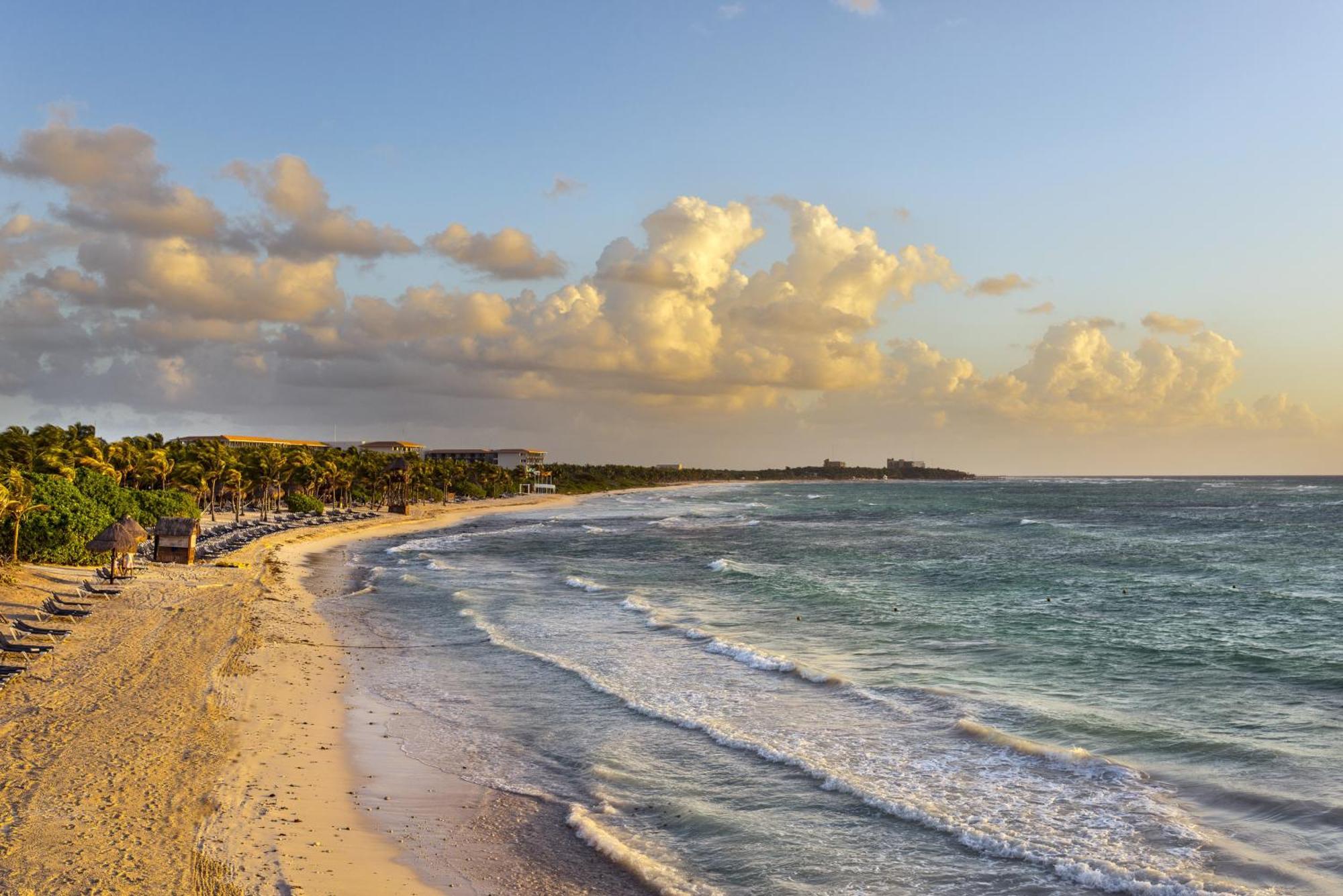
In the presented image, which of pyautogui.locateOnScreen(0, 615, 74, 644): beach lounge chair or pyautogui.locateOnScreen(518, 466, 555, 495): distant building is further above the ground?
pyautogui.locateOnScreen(0, 615, 74, 644): beach lounge chair

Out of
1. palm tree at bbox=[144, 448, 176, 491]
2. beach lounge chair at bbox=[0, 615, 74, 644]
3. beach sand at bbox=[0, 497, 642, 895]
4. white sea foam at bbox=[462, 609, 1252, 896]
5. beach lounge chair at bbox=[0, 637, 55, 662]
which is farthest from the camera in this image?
palm tree at bbox=[144, 448, 176, 491]

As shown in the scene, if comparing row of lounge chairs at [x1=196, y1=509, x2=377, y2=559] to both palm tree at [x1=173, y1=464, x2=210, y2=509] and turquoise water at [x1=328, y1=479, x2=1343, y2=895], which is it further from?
turquoise water at [x1=328, y1=479, x2=1343, y2=895]

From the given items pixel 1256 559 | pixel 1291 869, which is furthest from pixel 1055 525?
pixel 1291 869

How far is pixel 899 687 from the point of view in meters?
22.2

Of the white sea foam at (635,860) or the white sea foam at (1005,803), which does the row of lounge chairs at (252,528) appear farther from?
the white sea foam at (635,860)

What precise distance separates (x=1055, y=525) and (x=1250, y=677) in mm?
65244

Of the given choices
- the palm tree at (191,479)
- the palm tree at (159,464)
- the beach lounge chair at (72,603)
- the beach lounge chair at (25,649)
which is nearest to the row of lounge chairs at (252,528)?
the palm tree at (191,479)

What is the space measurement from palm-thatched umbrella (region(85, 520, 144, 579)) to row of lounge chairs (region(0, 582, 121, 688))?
2937 millimetres

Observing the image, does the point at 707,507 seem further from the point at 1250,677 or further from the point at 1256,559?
the point at 1250,677

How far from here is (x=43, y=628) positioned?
23984 mm

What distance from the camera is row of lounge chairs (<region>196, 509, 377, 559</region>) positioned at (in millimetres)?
49219

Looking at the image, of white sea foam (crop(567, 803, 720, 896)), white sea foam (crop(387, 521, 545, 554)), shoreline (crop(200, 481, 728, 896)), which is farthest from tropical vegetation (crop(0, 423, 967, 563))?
white sea foam (crop(567, 803, 720, 896))

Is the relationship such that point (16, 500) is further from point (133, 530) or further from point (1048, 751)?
point (1048, 751)

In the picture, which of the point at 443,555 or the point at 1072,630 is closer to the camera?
the point at 1072,630
